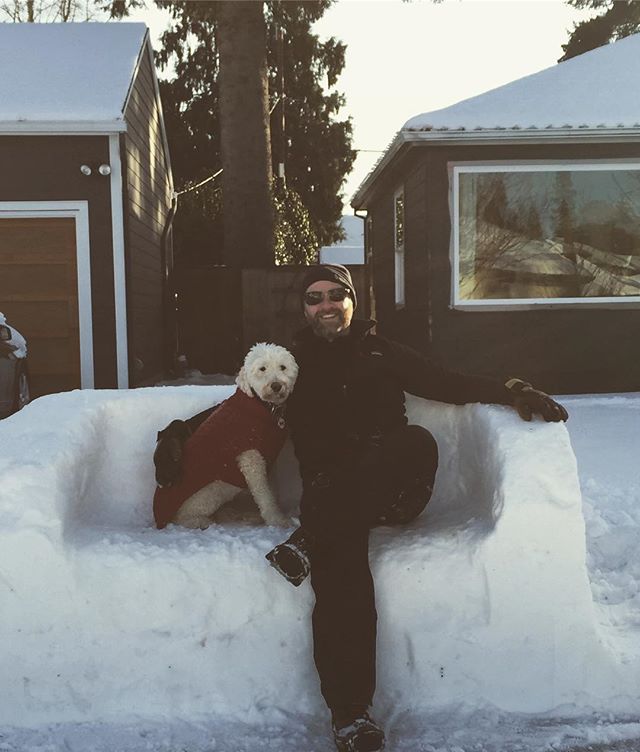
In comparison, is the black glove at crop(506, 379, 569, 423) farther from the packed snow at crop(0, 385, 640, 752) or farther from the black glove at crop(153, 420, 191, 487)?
the black glove at crop(153, 420, 191, 487)

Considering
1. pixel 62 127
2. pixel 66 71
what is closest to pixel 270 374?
pixel 62 127

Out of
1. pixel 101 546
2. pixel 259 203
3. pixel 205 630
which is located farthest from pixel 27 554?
pixel 259 203

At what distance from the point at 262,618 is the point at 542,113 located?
765cm

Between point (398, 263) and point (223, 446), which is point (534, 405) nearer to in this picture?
point (223, 446)

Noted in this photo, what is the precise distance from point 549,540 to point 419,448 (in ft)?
1.86

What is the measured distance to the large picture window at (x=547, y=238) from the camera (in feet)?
31.5

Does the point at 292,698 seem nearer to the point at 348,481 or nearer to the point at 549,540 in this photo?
the point at 348,481

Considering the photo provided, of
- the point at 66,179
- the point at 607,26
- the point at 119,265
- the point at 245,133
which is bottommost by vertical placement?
the point at 119,265

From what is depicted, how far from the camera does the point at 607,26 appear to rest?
2722cm

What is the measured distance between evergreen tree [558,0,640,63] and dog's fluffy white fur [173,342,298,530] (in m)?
25.7

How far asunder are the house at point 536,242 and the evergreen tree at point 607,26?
18731 millimetres

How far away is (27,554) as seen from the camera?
9.65ft

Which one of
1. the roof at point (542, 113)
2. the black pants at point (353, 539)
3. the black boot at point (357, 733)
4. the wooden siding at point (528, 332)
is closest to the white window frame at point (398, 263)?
the roof at point (542, 113)

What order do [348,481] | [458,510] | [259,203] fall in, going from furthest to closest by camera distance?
[259,203]
[458,510]
[348,481]
